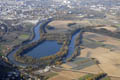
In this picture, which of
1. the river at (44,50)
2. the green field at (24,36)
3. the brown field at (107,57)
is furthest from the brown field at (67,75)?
the green field at (24,36)

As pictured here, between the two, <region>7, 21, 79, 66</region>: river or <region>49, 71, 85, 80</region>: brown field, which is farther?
<region>7, 21, 79, 66</region>: river

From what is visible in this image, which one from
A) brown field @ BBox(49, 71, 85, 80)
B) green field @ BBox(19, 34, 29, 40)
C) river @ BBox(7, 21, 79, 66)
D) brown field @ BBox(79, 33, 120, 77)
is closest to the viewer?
brown field @ BBox(49, 71, 85, 80)

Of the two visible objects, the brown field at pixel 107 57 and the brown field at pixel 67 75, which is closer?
the brown field at pixel 67 75

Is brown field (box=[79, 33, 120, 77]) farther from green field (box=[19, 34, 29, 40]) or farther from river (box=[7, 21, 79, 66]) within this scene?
green field (box=[19, 34, 29, 40])

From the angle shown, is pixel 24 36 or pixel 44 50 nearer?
pixel 44 50

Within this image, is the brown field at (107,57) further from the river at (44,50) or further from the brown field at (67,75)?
the brown field at (67,75)

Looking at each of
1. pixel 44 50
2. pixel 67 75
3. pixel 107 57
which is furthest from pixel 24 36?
pixel 67 75

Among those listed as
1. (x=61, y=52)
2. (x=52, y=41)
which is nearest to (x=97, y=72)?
(x=61, y=52)

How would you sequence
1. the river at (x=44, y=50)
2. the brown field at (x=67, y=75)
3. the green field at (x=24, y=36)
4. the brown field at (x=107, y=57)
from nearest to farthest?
1. the brown field at (x=67, y=75)
2. the brown field at (x=107, y=57)
3. the river at (x=44, y=50)
4. the green field at (x=24, y=36)

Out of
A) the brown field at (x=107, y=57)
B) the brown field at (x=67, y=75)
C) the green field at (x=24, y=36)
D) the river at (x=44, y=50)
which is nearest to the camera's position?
the brown field at (x=67, y=75)

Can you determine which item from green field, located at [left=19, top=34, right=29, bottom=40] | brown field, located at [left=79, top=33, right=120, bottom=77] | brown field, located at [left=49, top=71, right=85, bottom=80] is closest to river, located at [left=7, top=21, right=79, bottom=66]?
brown field, located at [left=79, top=33, right=120, bottom=77]

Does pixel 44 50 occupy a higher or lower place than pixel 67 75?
higher

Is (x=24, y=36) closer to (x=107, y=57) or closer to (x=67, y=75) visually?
(x=107, y=57)
